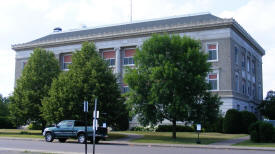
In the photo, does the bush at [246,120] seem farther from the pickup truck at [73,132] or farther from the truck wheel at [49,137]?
the truck wheel at [49,137]

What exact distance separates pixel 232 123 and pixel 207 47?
12381 mm

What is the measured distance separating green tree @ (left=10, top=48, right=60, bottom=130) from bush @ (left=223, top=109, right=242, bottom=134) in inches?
811

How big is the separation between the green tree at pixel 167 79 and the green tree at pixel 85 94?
8.86ft

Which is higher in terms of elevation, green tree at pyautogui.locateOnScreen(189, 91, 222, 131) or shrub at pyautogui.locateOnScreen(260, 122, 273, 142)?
green tree at pyautogui.locateOnScreen(189, 91, 222, 131)

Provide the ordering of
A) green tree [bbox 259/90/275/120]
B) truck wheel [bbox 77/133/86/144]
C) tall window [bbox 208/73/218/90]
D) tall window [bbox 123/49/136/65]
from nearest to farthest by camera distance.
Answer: truck wheel [bbox 77/133/86/144]
tall window [bbox 208/73/218/90]
green tree [bbox 259/90/275/120]
tall window [bbox 123/49/136/65]

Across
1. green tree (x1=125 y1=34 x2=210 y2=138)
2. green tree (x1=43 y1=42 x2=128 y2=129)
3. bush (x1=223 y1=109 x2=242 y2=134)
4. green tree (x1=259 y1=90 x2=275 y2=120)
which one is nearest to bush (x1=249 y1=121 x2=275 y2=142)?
green tree (x1=125 y1=34 x2=210 y2=138)

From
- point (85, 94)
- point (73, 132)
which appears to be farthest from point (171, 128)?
point (73, 132)

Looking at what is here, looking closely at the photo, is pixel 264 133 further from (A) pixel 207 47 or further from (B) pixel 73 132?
(A) pixel 207 47

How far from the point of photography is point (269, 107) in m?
53.6

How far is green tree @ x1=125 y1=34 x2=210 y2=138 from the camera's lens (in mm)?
30906

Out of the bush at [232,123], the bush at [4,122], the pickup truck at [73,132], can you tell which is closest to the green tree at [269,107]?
the bush at [232,123]

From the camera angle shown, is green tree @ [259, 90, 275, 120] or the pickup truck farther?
green tree @ [259, 90, 275, 120]

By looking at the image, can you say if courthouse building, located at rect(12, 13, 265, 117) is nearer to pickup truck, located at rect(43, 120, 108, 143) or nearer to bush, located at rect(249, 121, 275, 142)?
pickup truck, located at rect(43, 120, 108, 143)

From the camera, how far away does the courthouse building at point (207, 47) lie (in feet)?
154
